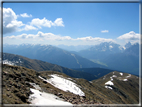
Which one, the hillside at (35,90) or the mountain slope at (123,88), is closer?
the hillside at (35,90)

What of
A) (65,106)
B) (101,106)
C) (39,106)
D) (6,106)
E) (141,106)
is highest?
(141,106)

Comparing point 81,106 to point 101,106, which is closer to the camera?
point 81,106

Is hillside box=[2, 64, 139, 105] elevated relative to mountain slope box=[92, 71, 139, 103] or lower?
elevated

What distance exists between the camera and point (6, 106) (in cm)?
738

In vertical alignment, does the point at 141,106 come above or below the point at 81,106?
above

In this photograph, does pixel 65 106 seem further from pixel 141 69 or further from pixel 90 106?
pixel 141 69

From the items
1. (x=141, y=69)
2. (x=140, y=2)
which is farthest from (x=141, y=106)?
(x=140, y=2)

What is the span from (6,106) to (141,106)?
10.5 m

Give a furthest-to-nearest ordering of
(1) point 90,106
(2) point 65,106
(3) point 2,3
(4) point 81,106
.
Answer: (1) point 90,106, (4) point 81,106, (2) point 65,106, (3) point 2,3

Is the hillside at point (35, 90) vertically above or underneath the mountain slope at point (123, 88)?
above

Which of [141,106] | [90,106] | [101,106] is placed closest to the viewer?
[141,106]

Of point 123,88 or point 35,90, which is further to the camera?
point 123,88

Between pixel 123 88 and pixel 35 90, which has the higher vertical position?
pixel 35 90

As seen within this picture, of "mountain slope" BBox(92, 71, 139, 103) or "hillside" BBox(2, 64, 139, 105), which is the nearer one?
"hillside" BBox(2, 64, 139, 105)
